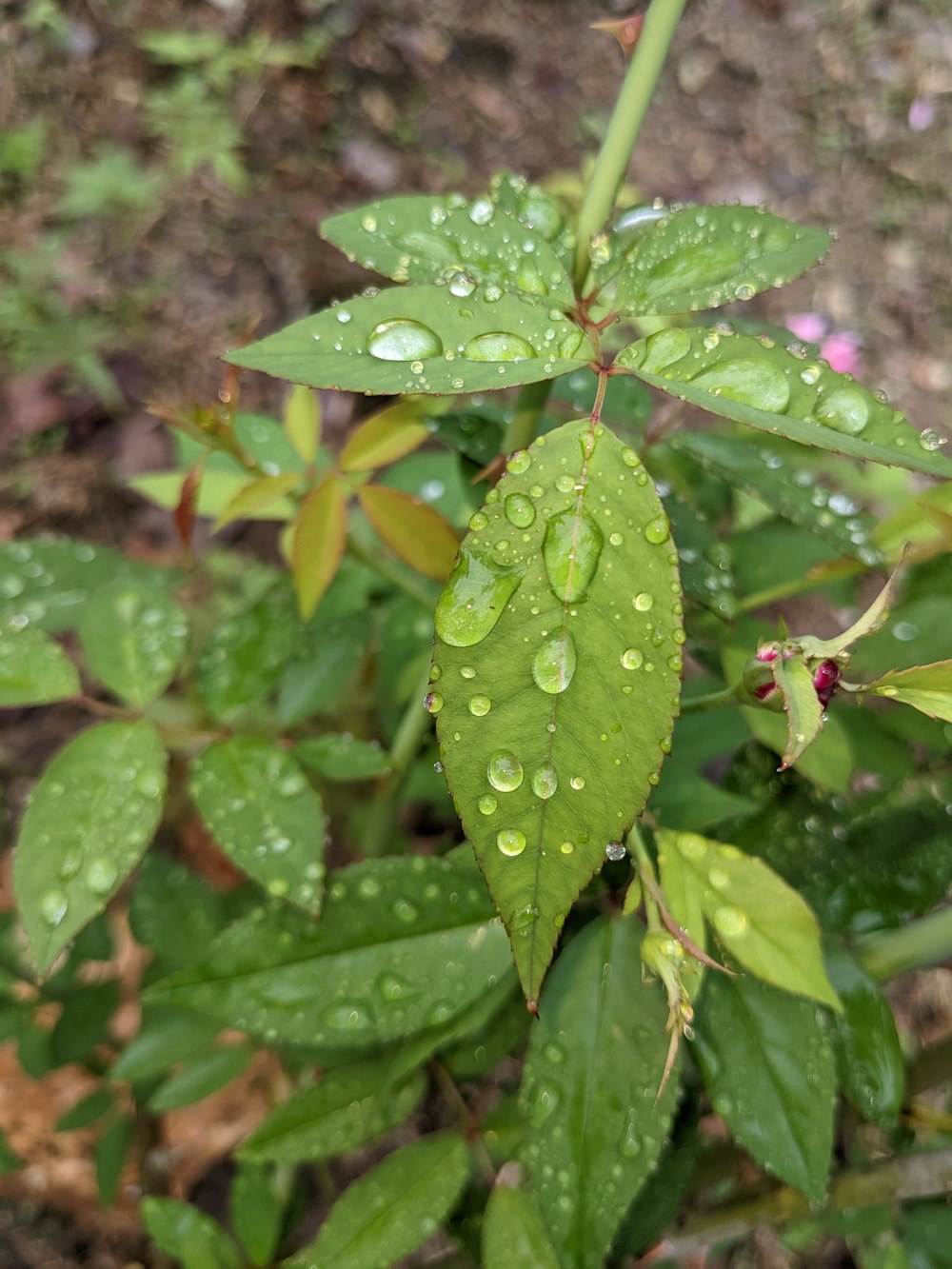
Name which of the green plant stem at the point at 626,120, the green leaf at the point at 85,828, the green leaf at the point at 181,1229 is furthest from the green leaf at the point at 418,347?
the green leaf at the point at 181,1229

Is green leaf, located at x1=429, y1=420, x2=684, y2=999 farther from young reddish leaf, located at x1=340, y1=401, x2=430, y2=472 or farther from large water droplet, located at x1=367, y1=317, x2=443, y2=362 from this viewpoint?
young reddish leaf, located at x1=340, y1=401, x2=430, y2=472

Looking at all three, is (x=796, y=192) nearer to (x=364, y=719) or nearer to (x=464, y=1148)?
(x=364, y=719)

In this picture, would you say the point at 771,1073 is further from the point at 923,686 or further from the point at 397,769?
the point at 397,769

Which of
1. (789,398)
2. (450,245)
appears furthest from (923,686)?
(450,245)

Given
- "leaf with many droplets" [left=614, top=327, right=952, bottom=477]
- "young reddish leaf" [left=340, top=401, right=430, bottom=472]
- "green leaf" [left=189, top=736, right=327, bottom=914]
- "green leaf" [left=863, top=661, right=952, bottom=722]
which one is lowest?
"green leaf" [left=189, top=736, right=327, bottom=914]

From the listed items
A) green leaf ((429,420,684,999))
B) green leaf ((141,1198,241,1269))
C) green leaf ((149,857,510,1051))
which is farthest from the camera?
green leaf ((141,1198,241,1269))

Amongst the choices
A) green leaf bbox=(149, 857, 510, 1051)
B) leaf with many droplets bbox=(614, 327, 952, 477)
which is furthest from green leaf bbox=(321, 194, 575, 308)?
green leaf bbox=(149, 857, 510, 1051)
